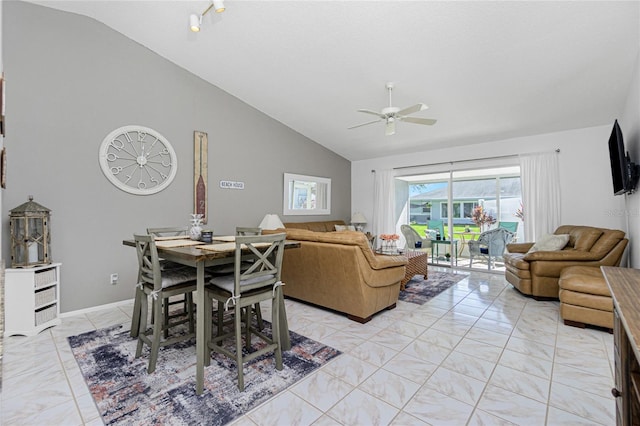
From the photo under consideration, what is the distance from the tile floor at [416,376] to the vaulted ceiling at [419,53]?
9.37 ft

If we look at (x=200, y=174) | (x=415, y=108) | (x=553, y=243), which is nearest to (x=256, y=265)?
(x=415, y=108)

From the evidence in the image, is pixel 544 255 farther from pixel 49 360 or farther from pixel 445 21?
pixel 49 360

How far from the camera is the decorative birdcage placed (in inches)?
113

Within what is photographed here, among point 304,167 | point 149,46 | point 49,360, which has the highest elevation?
point 149,46

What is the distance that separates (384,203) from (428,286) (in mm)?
2749

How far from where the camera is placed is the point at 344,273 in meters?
3.12

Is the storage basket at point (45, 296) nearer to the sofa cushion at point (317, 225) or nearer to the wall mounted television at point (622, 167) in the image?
the sofa cushion at point (317, 225)

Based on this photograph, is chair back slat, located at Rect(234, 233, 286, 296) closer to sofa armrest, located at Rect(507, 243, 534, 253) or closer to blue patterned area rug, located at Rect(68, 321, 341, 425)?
blue patterned area rug, located at Rect(68, 321, 341, 425)

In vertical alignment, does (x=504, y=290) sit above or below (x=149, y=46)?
below

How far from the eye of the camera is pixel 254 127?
5.32m

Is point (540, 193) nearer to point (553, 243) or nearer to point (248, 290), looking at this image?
point (553, 243)

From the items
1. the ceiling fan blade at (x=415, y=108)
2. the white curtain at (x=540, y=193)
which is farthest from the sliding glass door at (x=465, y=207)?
the ceiling fan blade at (x=415, y=108)

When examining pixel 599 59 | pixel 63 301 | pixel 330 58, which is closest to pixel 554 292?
pixel 599 59

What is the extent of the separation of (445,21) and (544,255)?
3118mm
